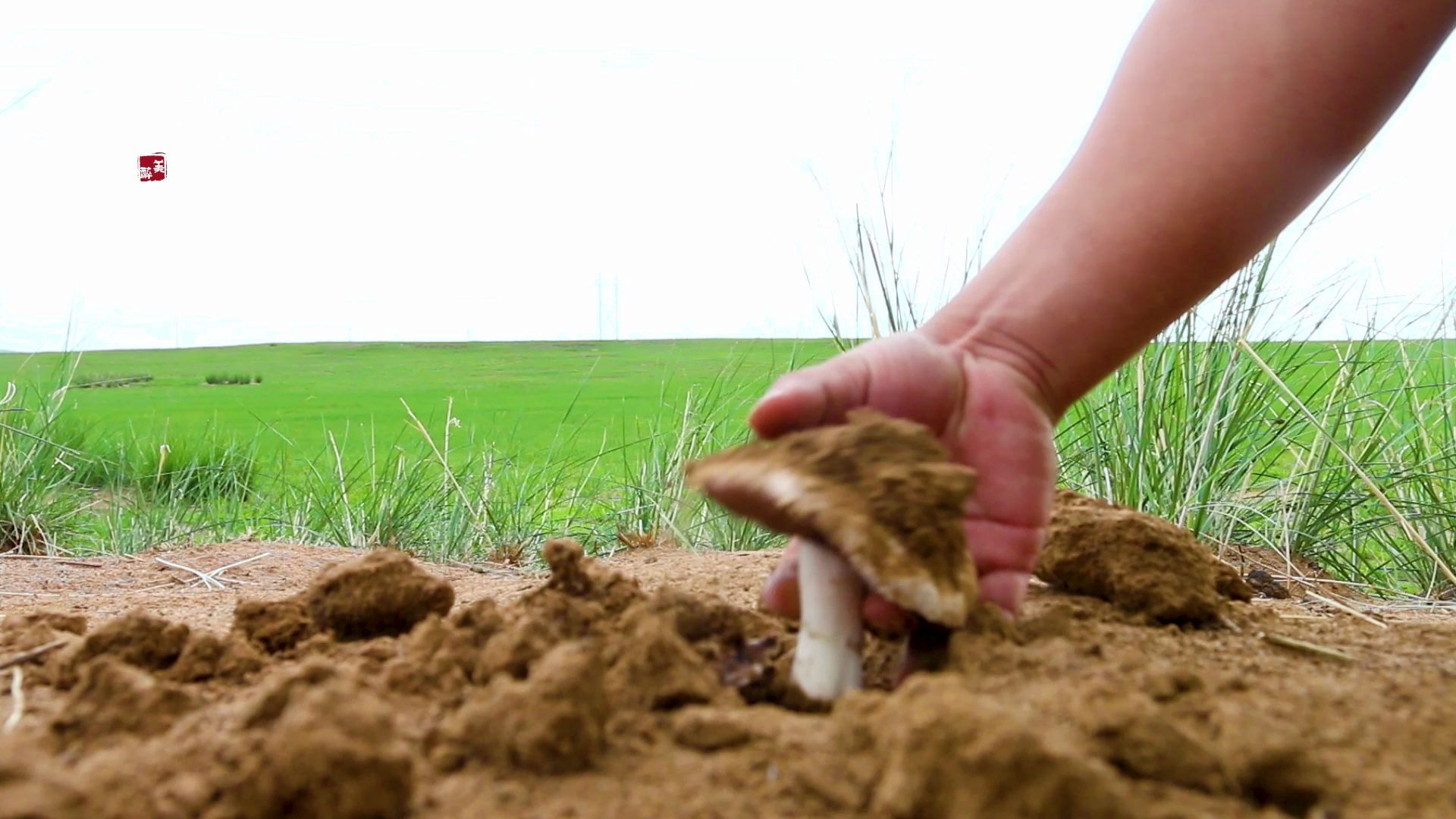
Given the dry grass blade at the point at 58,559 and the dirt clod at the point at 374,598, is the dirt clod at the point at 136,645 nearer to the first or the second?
the dirt clod at the point at 374,598

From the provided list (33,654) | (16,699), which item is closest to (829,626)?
(16,699)

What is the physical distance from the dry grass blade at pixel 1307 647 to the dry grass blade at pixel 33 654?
1757mm

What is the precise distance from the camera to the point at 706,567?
104 inches

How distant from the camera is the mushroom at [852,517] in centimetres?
107

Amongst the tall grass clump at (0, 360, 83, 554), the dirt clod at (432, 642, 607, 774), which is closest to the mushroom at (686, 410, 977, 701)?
the dirt clod at (432, 642, 607, 774)

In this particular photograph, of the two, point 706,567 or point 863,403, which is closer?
point 863,403

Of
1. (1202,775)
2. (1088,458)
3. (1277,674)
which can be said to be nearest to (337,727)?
(1202,775)

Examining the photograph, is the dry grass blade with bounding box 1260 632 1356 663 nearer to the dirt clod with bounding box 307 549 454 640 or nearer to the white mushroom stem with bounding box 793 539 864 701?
the white mushroom stem with bounding box 793 539 864 701

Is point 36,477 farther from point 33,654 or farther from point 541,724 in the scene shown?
point 541,724

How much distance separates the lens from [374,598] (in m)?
1.50

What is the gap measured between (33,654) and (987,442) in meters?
1.40

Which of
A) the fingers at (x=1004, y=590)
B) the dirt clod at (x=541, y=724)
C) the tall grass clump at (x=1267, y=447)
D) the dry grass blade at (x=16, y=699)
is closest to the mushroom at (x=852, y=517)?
the dirt clod at (x=541, y=724)

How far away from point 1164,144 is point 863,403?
0.60 m

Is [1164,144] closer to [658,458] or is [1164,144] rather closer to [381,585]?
[381,585]
